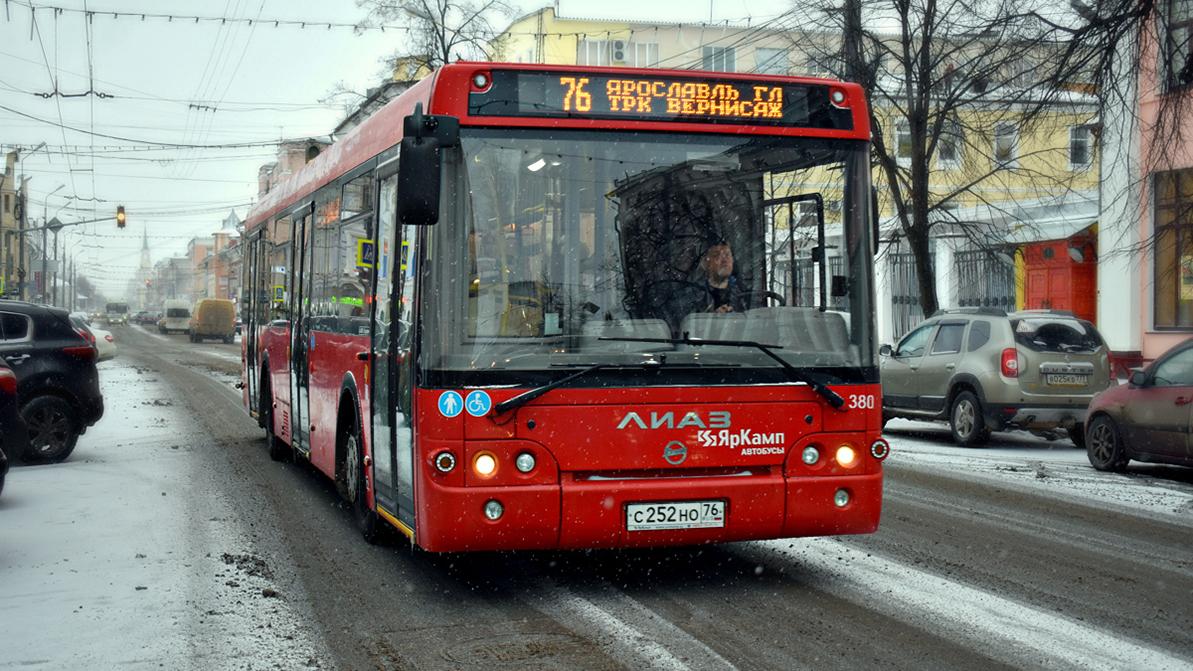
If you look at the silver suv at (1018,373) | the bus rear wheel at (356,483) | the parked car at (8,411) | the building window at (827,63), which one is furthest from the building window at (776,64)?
the parked car at (8,411)

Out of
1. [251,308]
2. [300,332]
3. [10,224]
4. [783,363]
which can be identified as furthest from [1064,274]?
[10,224]

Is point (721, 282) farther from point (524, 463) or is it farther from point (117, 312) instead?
point (117, 312)

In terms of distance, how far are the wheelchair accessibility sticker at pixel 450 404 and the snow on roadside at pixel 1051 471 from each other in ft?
20.4

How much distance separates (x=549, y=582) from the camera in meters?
7.87

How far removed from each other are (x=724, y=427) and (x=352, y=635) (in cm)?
220

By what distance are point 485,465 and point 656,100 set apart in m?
2.16

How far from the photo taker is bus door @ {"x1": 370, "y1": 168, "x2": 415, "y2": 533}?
748cm

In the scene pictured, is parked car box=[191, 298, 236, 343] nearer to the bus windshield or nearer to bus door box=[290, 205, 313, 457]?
bus door box=[290, 205, 313, 457]

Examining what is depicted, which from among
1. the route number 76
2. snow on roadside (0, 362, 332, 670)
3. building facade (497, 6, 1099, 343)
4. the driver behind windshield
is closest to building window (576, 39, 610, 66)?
building facade (497, 6, 1099, 343)

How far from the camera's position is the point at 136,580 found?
309 inches

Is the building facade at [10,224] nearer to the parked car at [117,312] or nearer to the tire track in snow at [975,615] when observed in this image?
the parked car at [117,312]

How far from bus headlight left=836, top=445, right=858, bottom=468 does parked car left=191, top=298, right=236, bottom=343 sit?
7174cm

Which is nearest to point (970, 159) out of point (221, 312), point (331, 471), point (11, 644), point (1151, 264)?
point (1151, 264)

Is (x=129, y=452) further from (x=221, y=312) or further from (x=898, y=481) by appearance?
(x=221, y=312)
